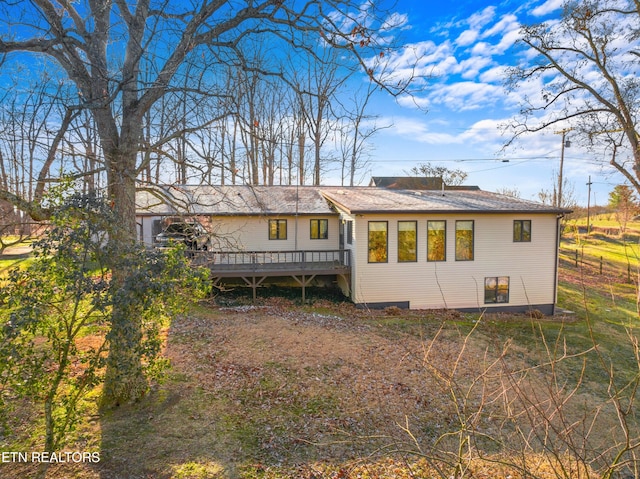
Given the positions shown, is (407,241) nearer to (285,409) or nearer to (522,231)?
(522,231)

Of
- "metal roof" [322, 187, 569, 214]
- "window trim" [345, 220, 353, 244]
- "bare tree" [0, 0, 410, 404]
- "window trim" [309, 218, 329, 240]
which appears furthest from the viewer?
"window trim" [309, 218, 329, 240]

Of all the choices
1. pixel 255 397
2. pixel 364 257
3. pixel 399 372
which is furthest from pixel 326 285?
pixel 255 397

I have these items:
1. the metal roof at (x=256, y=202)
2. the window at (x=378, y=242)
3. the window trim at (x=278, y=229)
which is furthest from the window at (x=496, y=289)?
the window trim at (x=278, y=229)

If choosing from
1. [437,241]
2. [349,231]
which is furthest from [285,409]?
[437,241]

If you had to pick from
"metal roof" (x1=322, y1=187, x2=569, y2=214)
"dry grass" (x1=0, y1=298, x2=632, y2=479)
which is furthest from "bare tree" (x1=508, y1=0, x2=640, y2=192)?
"dry grass" (x1=0, y1=298, x2=632, y2=479)

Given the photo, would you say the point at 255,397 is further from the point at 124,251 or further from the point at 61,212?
the point at 61,212

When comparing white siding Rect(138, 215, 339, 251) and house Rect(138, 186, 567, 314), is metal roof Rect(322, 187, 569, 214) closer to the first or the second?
house Rect(138, 186, 567, 314)

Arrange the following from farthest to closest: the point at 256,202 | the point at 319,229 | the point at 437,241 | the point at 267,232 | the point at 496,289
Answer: the point at 256,202 < the point at 319,229 < the point at 267,232 < the point at 496,289 < the point at 437,241

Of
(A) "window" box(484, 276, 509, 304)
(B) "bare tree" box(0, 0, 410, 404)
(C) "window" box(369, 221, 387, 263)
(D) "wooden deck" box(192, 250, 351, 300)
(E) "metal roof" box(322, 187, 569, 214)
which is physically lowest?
(A) "window" box(484, 276, 509, 304)

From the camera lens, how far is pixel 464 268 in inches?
567

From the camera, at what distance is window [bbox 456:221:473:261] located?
47.1ft

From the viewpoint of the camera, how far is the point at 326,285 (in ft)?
55.5

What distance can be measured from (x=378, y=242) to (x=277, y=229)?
499 centimetres

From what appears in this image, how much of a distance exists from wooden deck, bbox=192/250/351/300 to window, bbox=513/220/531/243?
690 centimetres
